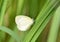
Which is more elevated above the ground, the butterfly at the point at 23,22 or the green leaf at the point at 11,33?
the butterfly at the point at 23,22

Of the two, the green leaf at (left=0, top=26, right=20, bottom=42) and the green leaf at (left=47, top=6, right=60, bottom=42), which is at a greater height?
the green leaf at (left=47, top=6, right=60, bottom=42)

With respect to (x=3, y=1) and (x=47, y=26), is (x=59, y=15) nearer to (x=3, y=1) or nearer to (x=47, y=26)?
(x=47, y=26)

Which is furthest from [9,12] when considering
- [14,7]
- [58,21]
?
[58,21]

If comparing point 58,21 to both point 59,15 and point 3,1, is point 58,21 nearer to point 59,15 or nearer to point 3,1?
point 59,15

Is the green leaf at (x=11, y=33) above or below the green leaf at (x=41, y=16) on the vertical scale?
below

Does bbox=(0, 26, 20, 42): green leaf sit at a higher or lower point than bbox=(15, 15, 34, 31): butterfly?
lower

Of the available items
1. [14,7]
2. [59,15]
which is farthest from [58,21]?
[14,7]
